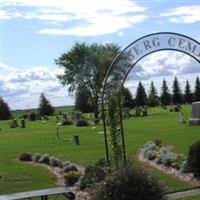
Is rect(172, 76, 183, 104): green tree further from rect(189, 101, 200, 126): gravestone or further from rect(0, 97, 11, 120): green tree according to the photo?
rect(189, 101, 200, 126): gravestone

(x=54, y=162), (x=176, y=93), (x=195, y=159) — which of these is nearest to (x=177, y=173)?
(x=195, y=159)

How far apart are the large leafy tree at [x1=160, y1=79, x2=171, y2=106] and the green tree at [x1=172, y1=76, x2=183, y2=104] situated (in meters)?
1.32

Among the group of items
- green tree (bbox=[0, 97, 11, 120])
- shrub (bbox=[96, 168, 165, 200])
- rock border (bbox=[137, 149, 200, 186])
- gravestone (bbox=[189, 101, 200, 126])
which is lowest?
rock border (bbox=[137, 149, 200, 186])

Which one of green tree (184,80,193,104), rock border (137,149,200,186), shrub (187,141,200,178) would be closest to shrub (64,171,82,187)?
rock border (137,149,200,186)

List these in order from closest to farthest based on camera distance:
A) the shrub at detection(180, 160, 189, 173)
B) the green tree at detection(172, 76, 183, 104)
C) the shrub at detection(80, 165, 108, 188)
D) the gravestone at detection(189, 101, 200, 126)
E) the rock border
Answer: the shrub at detection(80, 165, 108, 188), the rock border, the shrub at detection(180, 160, 189, 173), the gravestone at detection(189, 101, 200, 126), the green tree at detection(172, 76, 183, 104)

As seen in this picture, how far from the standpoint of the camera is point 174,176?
1870 cm

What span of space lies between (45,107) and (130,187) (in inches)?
4164

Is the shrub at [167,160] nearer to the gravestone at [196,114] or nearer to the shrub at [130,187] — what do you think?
the shrub at [130,187]

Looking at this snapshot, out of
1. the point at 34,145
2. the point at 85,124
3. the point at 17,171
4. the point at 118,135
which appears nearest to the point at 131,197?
the point at 118,135

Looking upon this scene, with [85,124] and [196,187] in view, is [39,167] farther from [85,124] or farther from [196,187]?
[85,124]

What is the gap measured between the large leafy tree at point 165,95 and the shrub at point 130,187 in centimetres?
11607

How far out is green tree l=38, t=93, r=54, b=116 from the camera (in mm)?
115125

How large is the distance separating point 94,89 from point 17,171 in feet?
201

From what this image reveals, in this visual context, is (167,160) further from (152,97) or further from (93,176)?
(152,97)
